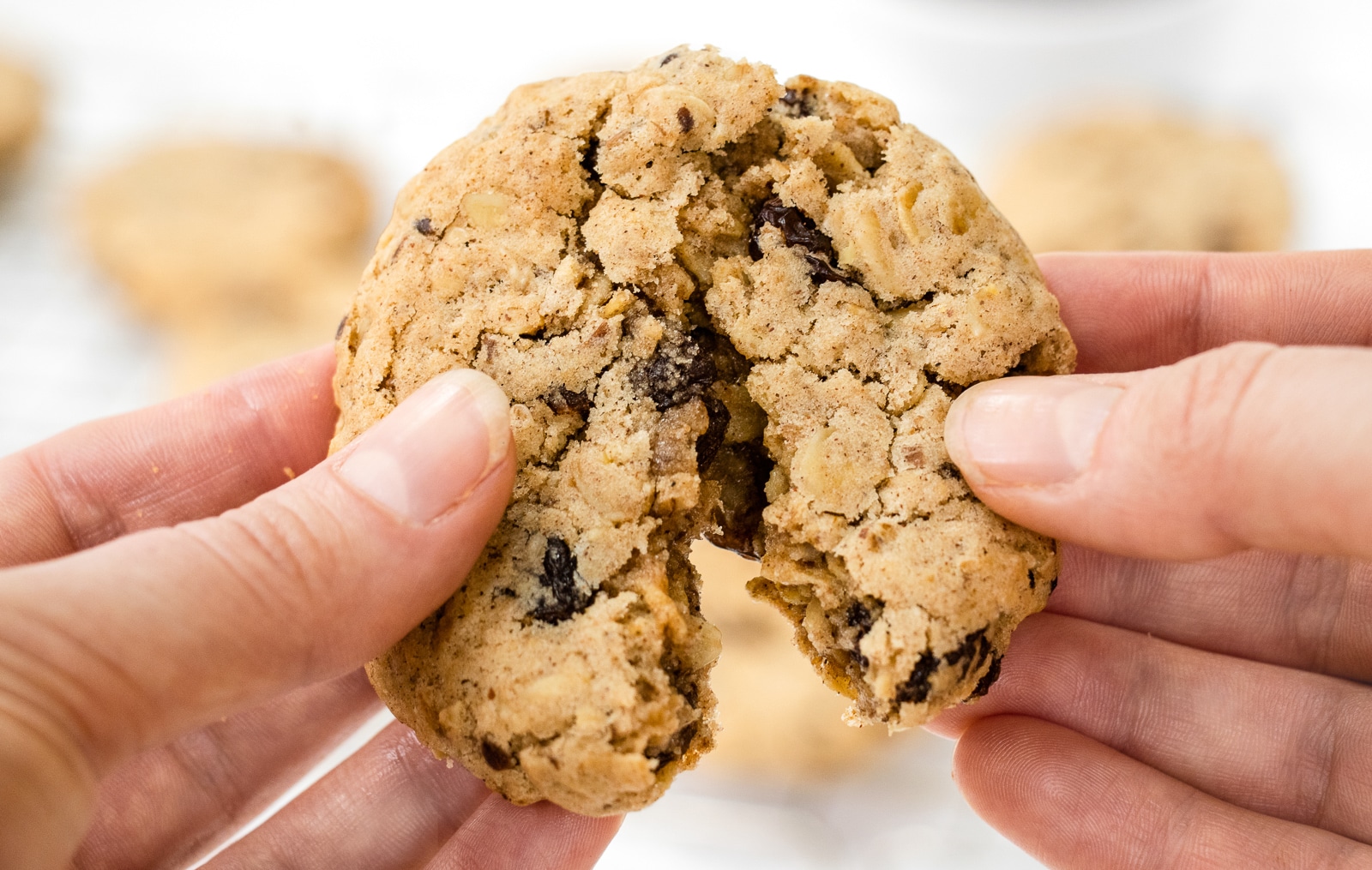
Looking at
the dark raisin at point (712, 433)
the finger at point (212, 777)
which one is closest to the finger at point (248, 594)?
the dark raisin at point (712, 433)

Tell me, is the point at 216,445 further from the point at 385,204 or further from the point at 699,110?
the point at 385,204

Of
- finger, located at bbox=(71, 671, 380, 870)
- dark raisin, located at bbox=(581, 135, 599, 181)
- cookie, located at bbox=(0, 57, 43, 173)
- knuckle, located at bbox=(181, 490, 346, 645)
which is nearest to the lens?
knuckle, located at bbox=(181, 490, 346, 645)

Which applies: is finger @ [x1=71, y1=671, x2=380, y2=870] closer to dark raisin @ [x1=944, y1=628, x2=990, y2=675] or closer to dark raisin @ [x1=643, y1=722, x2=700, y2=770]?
dark raisin @ [x1=643, y1=722, x2=700, y2=770]

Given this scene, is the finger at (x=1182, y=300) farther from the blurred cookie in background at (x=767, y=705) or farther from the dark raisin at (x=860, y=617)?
the blurred cookie in background at (x=767, y=705)

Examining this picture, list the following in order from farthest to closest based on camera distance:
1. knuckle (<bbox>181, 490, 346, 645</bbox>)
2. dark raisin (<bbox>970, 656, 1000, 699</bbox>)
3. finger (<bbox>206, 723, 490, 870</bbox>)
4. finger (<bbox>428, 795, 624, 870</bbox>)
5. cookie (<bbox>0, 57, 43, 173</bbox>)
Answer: cookie (<bbox>0, 57, 43, 173</bbox>) → finger (<bbox>206, 723, 490, 870</bbox>) → finger (<bbox>428, 795, 624, 870</bbox>) → dark raisin (<bbox>970, 656, 1000, 699</bbox>) → knuckle (<bbox>181, 490, 346, 645</bbox>)

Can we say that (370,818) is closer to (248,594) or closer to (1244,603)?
(248,594)

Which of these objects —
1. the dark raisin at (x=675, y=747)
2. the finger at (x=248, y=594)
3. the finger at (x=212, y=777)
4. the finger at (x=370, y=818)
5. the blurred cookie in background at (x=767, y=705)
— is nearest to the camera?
the finger at (x=248, y=594)

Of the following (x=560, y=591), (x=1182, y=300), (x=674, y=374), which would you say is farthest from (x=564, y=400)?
(x=1182, y=300)

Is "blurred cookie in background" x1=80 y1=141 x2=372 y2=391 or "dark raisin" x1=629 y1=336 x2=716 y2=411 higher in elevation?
"dark raisin" x1=629 y1=336 x2=716 y2=411

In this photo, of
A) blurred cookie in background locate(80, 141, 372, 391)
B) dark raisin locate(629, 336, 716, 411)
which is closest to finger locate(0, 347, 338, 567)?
dark raisin locate(629, 336, 716, 411)
